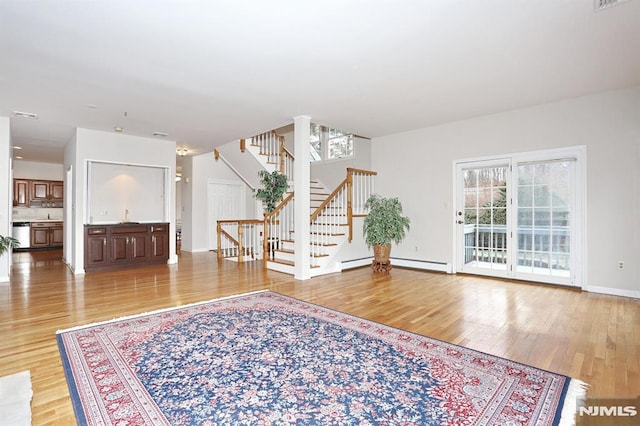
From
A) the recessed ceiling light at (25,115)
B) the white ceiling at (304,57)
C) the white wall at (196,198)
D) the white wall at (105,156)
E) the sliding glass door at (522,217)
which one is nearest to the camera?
the white ceiling at (304,57)

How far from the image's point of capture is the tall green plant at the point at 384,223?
6199 millimetres

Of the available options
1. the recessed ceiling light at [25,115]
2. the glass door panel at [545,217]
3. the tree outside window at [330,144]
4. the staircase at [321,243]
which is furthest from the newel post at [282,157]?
the glass door panel at [545,217]

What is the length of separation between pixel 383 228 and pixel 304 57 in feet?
12.1

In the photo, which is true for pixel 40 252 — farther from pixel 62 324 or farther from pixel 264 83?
pixel 264 83

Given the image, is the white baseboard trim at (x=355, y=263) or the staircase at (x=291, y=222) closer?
the staircase at (x=291, y=222)

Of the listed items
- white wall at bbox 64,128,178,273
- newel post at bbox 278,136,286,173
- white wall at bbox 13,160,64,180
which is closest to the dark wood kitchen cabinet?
white wall at bbox 64,128,178,273

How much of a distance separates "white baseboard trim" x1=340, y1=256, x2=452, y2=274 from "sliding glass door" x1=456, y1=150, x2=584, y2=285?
0.27 metres

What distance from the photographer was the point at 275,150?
819 cm

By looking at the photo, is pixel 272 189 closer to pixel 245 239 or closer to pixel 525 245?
pixel 245 239

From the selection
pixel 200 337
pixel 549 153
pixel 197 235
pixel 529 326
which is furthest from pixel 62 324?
pixel 549 153

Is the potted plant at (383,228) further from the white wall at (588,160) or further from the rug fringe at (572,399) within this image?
the rug fringe at (572,399)

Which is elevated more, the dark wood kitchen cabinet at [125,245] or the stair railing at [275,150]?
the stair railing at [275,150]

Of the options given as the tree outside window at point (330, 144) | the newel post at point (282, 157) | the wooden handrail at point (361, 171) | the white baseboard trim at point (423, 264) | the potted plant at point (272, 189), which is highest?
the tree outside window at point (330, 144)

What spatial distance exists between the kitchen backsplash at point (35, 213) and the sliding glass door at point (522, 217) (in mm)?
12185
